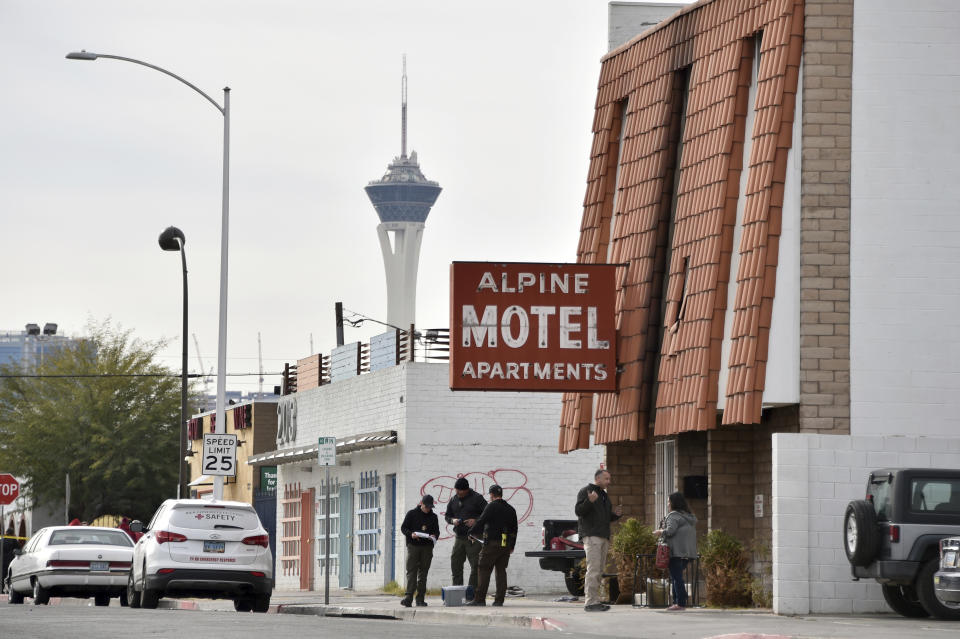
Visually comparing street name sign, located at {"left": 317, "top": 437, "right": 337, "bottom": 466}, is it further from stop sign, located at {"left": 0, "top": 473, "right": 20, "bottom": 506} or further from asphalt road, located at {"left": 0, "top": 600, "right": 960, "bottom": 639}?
stop sign, located at {"left": 0, "top": 473, "right": 20, "bottom": 506}

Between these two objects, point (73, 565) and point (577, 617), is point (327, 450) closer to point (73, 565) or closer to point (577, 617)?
point (73, 565)

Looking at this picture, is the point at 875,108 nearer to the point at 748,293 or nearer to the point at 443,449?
the point at 748,293

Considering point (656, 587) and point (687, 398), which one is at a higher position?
point (687, 398)

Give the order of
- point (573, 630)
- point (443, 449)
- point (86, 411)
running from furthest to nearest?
point (86, 411) → point (443, 449) → point (573, 630)

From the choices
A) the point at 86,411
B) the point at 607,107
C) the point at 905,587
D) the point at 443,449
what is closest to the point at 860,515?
the point at 905,587

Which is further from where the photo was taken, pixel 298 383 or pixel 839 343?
pixel 298 383

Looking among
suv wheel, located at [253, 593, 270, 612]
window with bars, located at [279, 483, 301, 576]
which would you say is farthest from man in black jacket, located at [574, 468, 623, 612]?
window with bars, located at [279, 483, 301, 576]

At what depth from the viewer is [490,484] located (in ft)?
108

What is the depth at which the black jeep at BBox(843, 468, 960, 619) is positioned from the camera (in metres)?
19.1

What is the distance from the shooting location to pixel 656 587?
74.0ft

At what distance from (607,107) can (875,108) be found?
656cm

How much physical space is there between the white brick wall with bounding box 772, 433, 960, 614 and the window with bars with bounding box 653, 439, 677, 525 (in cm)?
435

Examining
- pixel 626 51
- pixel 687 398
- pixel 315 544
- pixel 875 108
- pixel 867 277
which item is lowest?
pixel 315 544

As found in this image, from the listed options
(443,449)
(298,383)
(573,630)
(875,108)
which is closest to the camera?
(573,630)
